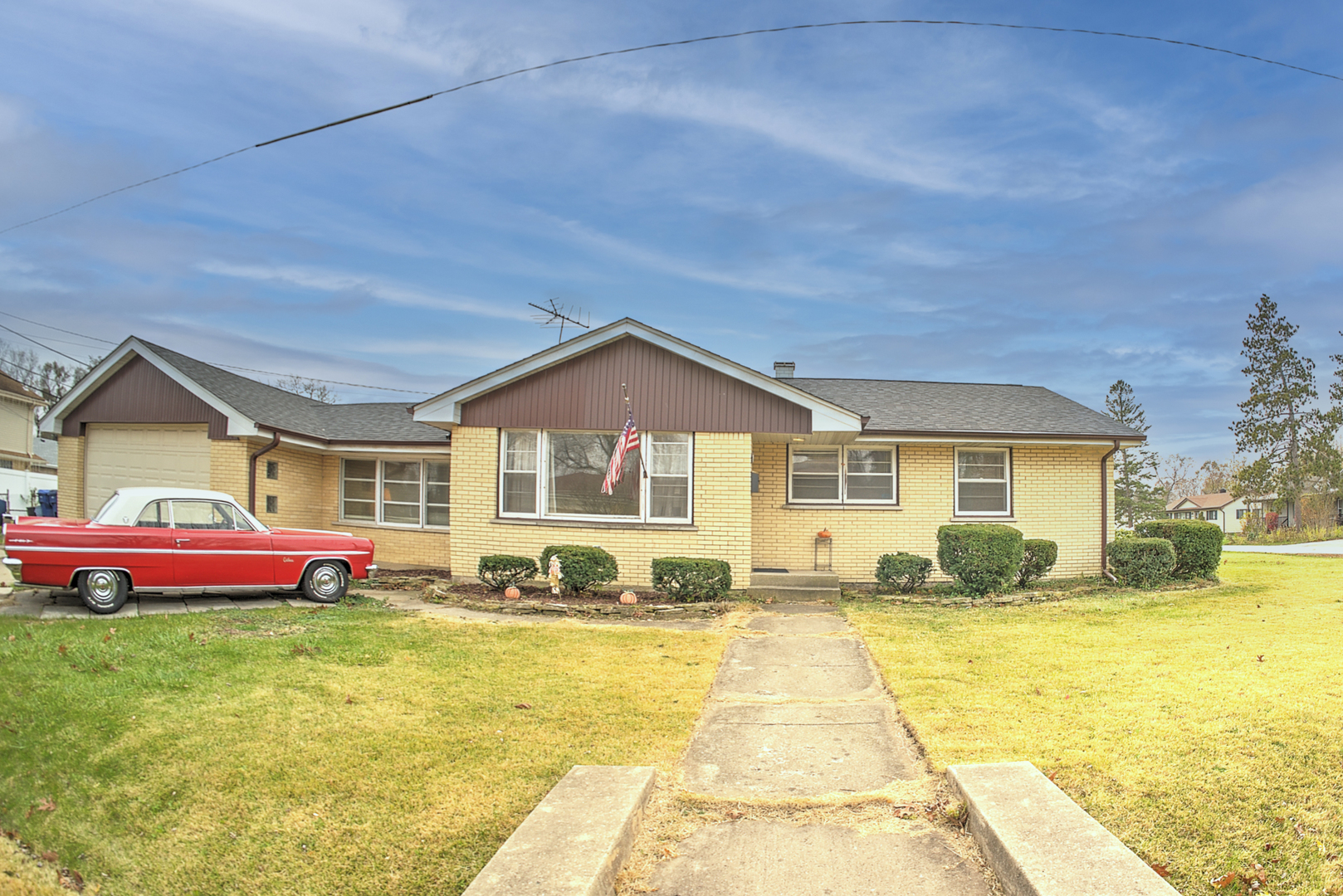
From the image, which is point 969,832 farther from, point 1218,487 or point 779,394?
point 1218,487

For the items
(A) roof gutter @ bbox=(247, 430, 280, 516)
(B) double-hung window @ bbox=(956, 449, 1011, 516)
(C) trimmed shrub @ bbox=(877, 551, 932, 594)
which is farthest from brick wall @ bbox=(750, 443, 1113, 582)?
(A) roof gutter @ bbox=(247, 430, 280, 516)

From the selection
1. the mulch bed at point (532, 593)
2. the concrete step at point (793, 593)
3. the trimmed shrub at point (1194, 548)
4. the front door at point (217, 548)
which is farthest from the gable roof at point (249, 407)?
the trimmed shrub at point (1194, 548)

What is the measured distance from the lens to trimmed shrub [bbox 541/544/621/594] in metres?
12.8

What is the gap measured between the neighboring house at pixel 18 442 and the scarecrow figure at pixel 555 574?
92.6ft

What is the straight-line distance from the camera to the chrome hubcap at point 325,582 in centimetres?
1227

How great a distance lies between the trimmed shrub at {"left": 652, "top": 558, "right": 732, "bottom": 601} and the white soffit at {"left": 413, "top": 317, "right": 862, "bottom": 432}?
313cm

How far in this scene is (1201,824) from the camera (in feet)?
13.6

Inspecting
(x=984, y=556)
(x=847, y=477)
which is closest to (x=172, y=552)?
(x=847, y=477)

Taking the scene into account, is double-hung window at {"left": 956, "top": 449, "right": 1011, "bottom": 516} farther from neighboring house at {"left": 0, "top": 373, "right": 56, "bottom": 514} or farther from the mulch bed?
neighboring house at {"left": 0, "top": 373, "right": 56, "bottom": 514}

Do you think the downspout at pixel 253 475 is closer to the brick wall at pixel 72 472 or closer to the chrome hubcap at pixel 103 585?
the brick wall at pixel 72 472

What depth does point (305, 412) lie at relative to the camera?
64.5ft

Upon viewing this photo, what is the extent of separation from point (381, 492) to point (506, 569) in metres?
6.67

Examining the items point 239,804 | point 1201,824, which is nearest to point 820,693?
point 1201,824

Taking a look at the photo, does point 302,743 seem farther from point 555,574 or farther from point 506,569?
point 506,569
